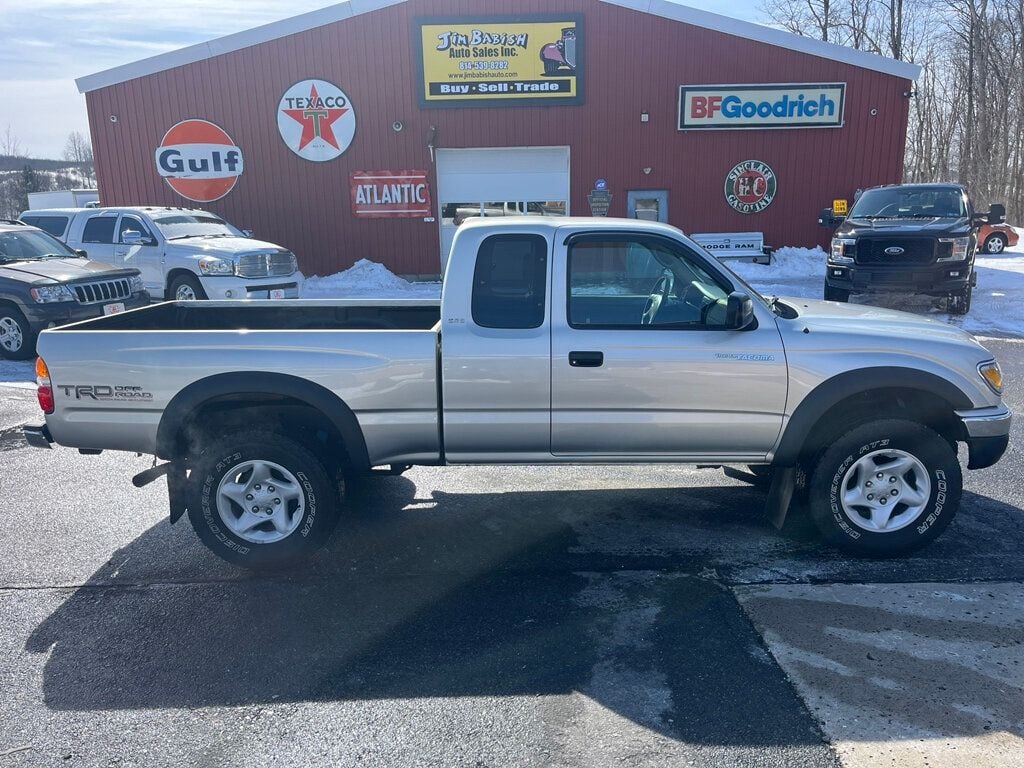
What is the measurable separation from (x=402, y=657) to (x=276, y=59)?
16610 millimetres

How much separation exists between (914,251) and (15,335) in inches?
494

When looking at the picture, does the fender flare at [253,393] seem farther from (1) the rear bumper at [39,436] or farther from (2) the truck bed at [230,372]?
(1) the rear bumper at [39,436]

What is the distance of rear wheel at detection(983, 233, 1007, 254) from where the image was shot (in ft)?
73.3

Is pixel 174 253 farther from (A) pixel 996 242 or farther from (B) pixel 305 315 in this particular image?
(A) pixel 996 242

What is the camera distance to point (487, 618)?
3824 mm

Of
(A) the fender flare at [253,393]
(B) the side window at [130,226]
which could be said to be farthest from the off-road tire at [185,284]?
(A) the fender flare at [253,393]

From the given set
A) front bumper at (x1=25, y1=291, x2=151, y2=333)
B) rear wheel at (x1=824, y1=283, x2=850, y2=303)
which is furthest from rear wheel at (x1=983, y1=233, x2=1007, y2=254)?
front bumper at (x1=25, y1=291, x2=151, y2=333)

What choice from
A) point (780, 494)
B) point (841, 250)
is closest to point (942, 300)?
point (841, 250)

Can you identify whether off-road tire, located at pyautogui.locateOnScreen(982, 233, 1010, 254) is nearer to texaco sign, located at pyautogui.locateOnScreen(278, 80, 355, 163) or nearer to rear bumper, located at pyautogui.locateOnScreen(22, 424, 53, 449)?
texaco sign, located at pyautogui.locateOnScreen(278, 80, 355, 163)

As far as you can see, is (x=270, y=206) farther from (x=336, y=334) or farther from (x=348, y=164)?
(x=336, y=334)

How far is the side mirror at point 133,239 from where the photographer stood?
40.9ft

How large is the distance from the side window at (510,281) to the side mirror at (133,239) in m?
10.0

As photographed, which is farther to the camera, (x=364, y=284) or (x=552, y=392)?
(x=364, y=284)

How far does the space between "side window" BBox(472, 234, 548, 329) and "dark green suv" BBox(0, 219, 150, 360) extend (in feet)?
24.9
